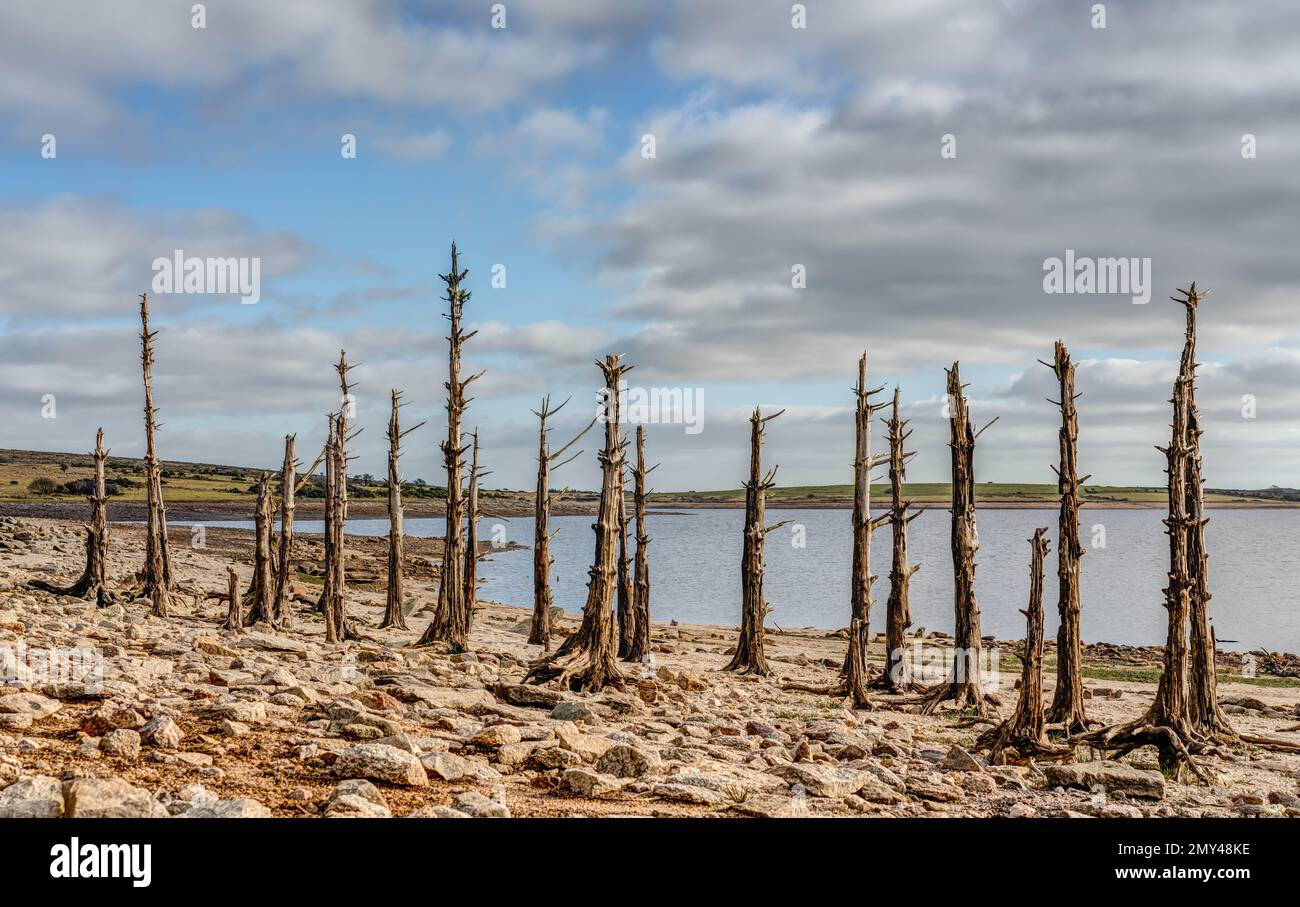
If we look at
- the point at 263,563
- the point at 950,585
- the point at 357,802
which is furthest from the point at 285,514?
the point at 950,585

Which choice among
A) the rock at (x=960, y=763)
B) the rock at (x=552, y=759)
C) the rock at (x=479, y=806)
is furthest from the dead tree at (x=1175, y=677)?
the rock at (x=479, y=806)

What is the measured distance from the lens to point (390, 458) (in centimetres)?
3206

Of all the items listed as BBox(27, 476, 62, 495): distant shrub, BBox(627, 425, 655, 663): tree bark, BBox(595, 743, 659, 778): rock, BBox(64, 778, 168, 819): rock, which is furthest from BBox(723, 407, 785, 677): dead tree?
BBox(27, 476, 62, 495): distant shrub

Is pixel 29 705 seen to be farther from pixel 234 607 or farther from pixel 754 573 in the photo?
pixel 754 573

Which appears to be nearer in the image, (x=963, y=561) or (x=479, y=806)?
(x=479, y=806)

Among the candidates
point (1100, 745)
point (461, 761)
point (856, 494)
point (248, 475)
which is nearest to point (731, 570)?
point (856, 494)

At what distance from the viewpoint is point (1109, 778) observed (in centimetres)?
1391

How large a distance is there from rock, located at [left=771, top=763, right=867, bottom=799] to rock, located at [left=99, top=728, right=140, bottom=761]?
686 cm

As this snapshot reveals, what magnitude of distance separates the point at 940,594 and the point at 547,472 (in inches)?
1562

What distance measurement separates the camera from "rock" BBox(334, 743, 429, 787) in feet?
33.1

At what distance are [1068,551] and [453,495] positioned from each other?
15.6 metres

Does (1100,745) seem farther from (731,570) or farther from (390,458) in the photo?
(731,570)

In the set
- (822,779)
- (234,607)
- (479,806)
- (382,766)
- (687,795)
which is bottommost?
(822,779)
